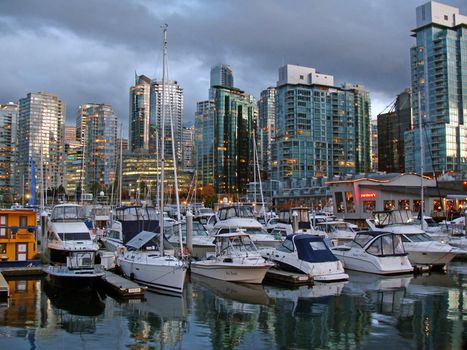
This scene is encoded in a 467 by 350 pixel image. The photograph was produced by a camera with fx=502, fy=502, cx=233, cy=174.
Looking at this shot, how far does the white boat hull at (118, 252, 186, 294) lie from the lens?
76.2 ft

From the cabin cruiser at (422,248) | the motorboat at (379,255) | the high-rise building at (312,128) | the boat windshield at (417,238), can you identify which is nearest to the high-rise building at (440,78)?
the high-rise building at (312,128)

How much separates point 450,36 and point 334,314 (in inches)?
6044

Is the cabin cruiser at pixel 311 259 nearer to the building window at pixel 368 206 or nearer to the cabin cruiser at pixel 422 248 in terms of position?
the cabin cruiser at pixel 422 248

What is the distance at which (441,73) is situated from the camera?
15375 cm

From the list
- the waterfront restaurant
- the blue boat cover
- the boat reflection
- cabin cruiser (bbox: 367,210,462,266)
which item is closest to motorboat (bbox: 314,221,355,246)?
cabin cruiser (bbox: 367,210,462,266)

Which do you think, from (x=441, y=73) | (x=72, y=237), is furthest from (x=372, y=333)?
(x=441, y=73)

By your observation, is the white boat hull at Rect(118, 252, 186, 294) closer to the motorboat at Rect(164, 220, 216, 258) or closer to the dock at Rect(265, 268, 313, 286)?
the dock at Rect(265, 268, 313, 286)

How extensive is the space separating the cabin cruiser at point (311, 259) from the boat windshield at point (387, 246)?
335 cm

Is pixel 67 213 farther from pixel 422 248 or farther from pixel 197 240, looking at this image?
pixel 422 248

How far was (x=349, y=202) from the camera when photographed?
7594 centimetres

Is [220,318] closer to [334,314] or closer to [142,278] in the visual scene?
[334,314]

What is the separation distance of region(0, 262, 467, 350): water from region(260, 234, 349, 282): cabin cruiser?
0.76 meters

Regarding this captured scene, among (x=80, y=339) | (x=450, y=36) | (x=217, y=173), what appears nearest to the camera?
(x=80, y=339)

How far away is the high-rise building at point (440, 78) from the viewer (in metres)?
148
